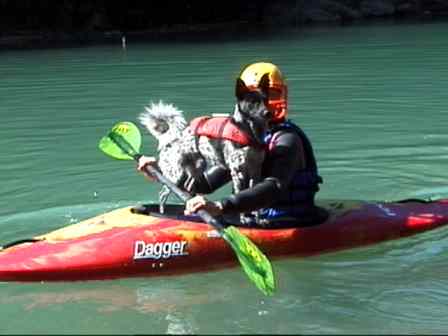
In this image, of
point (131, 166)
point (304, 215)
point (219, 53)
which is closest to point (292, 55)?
point (219, 53)

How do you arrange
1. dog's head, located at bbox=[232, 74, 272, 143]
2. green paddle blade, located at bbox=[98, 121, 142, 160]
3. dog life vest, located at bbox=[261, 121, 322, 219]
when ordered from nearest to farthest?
dog's head, located at bbox=[232, 74, 272, 143] < dog life vest, located at bbox=[261, 121, 322, 219] < green paddle blade, located at bbox=[98, 121, 142, 160]

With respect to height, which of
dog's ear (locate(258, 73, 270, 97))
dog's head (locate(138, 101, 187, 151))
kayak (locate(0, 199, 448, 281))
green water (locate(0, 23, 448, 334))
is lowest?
green water (locate(0, 23, 448, 334))

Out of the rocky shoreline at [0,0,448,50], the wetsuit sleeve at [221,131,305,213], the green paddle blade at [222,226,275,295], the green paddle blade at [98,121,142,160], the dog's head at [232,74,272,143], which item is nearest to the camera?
the green paddle blade at [222,226,275,295]

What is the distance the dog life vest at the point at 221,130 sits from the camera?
4.39 metres

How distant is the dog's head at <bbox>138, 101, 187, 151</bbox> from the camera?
4828mm

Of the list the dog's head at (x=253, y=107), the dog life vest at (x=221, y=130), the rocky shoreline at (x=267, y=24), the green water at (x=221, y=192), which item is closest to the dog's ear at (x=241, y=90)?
the dog's head at (x=253, y=107)

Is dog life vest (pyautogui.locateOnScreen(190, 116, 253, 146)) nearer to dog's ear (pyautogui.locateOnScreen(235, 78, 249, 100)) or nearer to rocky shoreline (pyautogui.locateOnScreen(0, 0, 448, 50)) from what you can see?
dog's ear (pyautogui.locateOnScreen(235, 78, 249, 100))

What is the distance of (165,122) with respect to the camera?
4.88 m

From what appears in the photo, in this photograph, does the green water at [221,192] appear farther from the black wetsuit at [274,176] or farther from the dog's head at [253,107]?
the dog's head at [253,107]

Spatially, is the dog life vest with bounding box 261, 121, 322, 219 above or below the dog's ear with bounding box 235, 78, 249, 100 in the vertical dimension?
below

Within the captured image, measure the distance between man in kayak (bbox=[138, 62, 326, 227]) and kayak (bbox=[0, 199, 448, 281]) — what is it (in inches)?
3.4

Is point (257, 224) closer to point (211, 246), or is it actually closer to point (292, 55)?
point (211, 246)

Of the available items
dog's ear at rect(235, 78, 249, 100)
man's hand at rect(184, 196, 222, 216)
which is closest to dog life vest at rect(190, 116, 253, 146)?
dog's ear at rect(235, 78, 249, 100)

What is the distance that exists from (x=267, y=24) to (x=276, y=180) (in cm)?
2194
